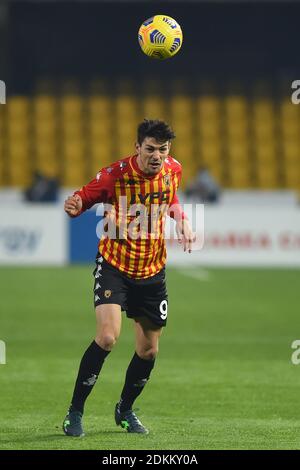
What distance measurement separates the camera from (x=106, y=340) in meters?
7.58

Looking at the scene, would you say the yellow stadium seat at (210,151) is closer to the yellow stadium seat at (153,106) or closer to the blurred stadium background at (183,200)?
the blurred stadium background at (183,200)

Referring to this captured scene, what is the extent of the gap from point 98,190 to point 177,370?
3880mm

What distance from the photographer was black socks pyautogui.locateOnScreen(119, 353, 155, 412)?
8023 millimetres

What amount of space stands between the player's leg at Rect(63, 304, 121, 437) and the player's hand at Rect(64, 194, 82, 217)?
64cm

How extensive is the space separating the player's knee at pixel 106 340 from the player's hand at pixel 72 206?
0.81 metres

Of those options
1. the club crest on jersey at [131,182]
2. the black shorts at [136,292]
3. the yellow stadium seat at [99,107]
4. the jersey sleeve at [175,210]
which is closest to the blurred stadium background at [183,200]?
the yellow stadium seat at [99,107]

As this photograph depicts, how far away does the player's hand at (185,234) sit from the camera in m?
7.70

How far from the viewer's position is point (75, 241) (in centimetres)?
2383

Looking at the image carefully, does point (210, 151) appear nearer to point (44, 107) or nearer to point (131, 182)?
point (44, 107)

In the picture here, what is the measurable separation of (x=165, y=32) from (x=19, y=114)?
21821mm

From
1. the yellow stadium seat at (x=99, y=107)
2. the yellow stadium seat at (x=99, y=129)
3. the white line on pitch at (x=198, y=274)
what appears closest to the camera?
the white line on pitch at (x=198, y=274)

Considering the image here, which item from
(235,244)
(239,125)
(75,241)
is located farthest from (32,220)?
(239,125)

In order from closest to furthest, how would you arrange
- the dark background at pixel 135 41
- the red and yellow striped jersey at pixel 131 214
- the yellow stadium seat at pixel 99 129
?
the red and yellow striped jersey at pixel 131 214 < the dark background at pixel 135 41 < the yellow stadium seat at pixel 99 129

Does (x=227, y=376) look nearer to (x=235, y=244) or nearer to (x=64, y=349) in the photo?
(x=64, y=349)
